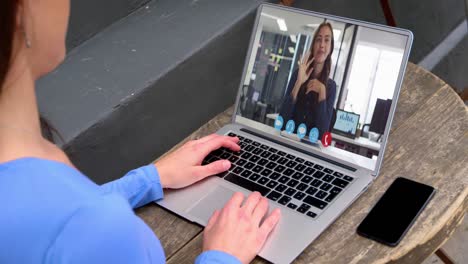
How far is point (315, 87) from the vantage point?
1183 millimetres

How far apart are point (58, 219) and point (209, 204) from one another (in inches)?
19.8

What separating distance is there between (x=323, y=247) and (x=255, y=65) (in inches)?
17.9

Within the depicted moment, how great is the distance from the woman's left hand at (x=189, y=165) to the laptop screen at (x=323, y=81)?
0.43 ft

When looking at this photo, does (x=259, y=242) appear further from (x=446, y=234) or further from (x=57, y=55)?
(x=57, y=55)

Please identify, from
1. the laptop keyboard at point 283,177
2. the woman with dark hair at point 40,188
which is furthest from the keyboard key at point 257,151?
the woman with dark hair at point 40,188

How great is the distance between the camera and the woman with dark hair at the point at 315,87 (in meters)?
1.17

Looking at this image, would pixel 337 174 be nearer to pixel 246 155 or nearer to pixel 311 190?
pixel 311 190

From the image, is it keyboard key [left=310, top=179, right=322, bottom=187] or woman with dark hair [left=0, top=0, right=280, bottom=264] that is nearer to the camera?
woman with dark hair [left=0, top=0, right=280, bottom=264]

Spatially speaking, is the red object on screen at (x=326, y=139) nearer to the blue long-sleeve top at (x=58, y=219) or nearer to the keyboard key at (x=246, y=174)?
the keyboard key at (x=246, y=174)

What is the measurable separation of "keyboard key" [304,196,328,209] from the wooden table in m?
0.04

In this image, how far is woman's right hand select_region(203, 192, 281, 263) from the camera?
95cm

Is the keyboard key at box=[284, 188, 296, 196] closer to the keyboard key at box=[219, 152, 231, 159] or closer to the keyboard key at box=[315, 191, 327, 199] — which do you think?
the keyboard key at box=[315, 191, 327, 199]

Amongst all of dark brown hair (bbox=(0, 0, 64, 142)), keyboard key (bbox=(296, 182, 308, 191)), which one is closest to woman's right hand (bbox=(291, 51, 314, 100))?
keyboard key (bbox=(296, 182, 308, 191))

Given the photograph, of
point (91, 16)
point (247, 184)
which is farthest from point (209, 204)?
point (91, 16)
